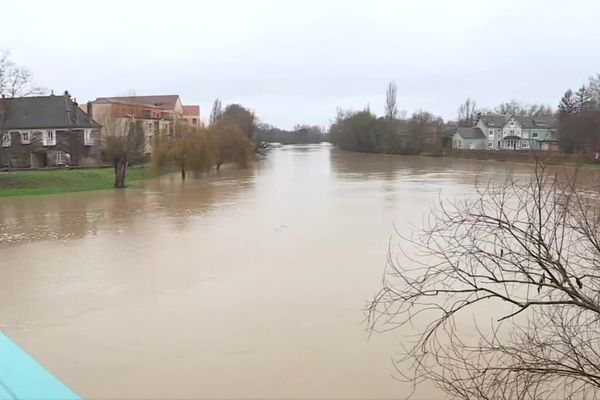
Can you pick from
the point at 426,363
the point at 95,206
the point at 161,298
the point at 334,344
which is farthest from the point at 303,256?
the point at 95,206

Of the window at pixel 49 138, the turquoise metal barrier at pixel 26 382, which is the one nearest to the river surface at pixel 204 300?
the turquoise metal barrier at pixel 26 382

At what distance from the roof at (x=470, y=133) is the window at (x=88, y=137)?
124ft

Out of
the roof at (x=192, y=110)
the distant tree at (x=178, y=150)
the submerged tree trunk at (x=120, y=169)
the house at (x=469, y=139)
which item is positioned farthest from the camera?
the roof at (x=192, y=110)

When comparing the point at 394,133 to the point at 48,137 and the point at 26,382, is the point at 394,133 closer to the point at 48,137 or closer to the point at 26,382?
the point at 48,137

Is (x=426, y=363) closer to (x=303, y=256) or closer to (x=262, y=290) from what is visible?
(x=262, y=290)

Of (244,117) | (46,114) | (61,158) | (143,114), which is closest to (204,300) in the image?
(61,158)

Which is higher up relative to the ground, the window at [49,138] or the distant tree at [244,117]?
the distant tree at [244,117]

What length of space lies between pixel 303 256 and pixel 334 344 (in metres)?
3.82

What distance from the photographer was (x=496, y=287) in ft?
22.0

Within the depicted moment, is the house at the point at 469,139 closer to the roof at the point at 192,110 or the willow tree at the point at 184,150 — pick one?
the roof at the point at 192,110

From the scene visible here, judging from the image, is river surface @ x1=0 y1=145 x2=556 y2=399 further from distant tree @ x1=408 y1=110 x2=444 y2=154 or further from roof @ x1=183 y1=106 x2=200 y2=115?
roof @ x1=183 y1=106 x2=200 y2=115

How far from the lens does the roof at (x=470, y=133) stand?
5478 centimetres

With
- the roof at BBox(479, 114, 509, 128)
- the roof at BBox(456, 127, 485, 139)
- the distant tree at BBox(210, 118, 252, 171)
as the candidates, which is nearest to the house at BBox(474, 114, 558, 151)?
the roof at BBox(479, 114, 509, 128)

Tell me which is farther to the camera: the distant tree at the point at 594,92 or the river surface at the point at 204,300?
the distant tree at the point at 594,92
